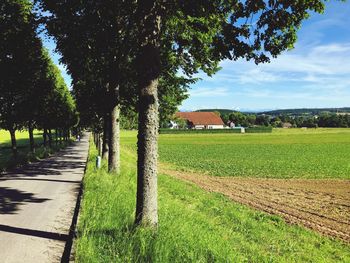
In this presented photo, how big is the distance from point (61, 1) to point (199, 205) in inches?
398

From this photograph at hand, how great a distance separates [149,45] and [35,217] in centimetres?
615

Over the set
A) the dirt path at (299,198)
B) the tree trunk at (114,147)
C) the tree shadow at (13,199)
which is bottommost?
the dirt path at (299,198)

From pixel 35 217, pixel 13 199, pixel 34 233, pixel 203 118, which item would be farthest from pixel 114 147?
pixel 203 118

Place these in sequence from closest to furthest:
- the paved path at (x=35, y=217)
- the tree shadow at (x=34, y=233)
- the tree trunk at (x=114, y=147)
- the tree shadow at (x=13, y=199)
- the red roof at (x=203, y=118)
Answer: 1. the paved path at (x=35, y=217)
2. the tree shadow at (x=34, y=233)
3. the tree shadow at (x=13, y=199)
4. the tree trunk at (x=114, y=147)
5. the red roof at (x=203, y=118)

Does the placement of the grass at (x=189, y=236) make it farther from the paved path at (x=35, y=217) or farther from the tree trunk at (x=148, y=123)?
the paved path at (x=35, y=217)

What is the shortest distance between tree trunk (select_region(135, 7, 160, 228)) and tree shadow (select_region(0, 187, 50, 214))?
18.4ft

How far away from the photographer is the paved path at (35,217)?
25.6 feet

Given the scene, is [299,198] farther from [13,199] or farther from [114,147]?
[13,199]

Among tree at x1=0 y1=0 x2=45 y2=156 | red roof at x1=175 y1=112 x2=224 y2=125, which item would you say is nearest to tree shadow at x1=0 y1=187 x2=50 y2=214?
tree at x1=0 y1=0 x2=45 y2=156

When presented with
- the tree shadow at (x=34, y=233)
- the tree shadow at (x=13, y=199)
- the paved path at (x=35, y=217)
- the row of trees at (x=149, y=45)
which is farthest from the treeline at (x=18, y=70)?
the tree shadow at (x=34, y=233)

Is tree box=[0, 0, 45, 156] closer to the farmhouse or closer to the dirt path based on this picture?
the dirt path

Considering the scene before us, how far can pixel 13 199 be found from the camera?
44.2 ft

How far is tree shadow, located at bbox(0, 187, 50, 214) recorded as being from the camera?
11812 mm

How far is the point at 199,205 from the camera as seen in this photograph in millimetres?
15117
